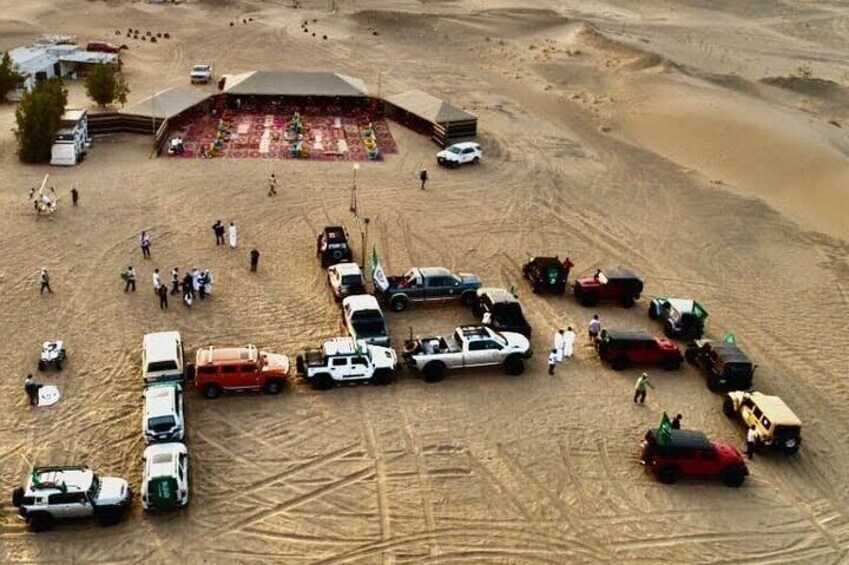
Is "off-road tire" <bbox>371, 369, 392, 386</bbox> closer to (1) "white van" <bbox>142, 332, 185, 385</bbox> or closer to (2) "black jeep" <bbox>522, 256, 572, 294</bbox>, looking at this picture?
(1) "white van" <bbox>142, 332, 185, 385</bbox>

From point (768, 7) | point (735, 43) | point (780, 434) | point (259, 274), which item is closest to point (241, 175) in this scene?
point (259, 274)

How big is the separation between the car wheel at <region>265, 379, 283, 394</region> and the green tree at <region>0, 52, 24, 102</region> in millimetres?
35402

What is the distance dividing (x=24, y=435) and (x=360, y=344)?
9.56 metres

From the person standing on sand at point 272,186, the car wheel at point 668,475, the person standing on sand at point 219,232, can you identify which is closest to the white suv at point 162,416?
the person standing on sand at point 219,232

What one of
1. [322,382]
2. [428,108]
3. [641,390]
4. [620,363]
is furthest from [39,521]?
[428,108]

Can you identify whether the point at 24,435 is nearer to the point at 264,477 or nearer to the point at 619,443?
the point at 264,477

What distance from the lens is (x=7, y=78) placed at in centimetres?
4847

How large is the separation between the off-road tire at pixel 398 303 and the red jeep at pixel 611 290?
21.8ft

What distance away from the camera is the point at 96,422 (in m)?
22.2

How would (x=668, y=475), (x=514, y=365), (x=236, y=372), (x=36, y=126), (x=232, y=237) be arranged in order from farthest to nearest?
1. (x=36, y=126)
2. (x=232, y=237)
3. (x=514, y=365)
4. (x=236, y=372)
5. (x=668, y=475)

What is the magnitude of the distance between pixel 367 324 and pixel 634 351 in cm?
874

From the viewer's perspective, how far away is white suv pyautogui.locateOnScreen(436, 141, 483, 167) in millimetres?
42688

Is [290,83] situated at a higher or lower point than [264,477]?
higher

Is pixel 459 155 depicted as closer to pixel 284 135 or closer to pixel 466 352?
pixel 284 135
